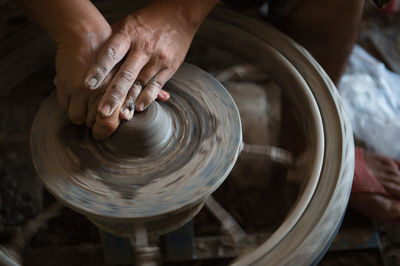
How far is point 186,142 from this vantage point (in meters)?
1.14

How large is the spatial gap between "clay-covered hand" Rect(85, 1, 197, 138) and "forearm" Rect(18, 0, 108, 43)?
0.06 m

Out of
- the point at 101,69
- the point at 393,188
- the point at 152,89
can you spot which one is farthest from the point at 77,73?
the point at 393,188

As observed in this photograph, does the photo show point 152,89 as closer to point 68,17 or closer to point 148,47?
point 148,47

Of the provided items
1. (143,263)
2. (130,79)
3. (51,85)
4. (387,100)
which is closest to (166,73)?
(130,79)

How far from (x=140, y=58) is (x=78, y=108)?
20 centimetres

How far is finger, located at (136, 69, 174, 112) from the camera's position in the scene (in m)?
1.06

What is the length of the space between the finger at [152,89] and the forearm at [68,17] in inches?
7.6

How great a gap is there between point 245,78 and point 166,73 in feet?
3.68

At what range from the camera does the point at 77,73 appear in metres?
1.06

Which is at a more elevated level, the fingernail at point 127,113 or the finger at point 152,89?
the finger at point 152,89

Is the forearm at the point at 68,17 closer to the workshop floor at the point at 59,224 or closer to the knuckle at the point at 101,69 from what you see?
the knuckle at the point at 101,69

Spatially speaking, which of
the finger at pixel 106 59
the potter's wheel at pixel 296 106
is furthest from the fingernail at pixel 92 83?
the potter's wheel at pixel 296 106

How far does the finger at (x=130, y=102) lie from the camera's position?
103 centimetres

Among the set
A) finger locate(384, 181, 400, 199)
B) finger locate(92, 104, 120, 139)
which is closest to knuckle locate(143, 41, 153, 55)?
finger locate(92, 104, 120, 139)
